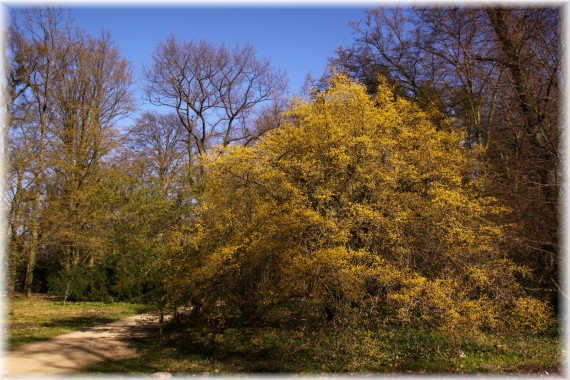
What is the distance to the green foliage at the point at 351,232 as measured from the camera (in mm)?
7766

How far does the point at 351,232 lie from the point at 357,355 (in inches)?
93.4

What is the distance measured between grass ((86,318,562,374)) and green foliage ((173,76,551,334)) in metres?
0.49

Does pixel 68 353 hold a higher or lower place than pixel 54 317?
higher

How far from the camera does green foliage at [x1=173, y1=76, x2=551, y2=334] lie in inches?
306

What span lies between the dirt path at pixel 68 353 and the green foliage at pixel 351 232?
2.24 meters

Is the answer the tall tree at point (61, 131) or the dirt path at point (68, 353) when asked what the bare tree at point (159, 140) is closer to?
the tall tree at point (61, 131)

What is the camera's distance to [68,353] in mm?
8945

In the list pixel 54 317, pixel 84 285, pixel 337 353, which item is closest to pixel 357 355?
pixel 337 353

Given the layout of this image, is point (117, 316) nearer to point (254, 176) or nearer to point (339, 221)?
point (254, 176)

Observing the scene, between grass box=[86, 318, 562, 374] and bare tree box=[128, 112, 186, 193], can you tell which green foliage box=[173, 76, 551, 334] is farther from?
bare tree box=[128, 112, 186, 193]

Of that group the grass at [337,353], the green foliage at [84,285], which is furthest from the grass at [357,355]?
the green foliage at [84,285]

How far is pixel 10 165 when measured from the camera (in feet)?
45.5

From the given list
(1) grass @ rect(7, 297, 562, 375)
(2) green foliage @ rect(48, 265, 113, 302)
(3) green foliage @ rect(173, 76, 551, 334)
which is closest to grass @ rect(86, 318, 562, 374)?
(1) grass @ rect(7, 297, 562, 375)

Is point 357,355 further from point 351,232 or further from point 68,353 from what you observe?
point 68,353
